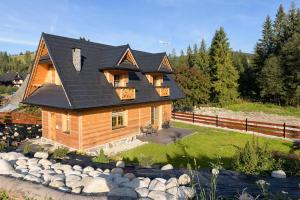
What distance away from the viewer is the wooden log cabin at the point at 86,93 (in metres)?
13.9

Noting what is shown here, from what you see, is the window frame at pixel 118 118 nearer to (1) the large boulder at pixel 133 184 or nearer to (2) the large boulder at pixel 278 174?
(1) the large boulder at pixel 133 184

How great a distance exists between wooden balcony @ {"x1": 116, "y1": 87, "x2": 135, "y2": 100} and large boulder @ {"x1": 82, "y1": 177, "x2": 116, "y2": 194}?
9.94 metres

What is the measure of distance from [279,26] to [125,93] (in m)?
45.3

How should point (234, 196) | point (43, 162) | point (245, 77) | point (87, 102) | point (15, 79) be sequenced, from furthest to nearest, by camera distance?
1. point (15, 79)
2. point (245, 77)
3. point (87, 102)
4. point (43, 162)
5. point (234, 196)

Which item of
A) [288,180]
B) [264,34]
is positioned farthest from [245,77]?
[288,180]

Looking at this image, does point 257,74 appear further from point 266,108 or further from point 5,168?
point 5,168

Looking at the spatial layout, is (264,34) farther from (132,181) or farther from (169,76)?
(132,181)

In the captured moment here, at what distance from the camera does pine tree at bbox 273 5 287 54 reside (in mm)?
47344

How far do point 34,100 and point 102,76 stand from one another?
14.8 ft

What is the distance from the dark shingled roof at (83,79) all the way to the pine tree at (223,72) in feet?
82.7

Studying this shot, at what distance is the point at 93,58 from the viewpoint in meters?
16.7

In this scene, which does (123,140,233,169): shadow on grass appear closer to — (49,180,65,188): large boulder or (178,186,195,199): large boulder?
(49,180,65,188): large boulder

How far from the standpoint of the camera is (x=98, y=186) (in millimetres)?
5883

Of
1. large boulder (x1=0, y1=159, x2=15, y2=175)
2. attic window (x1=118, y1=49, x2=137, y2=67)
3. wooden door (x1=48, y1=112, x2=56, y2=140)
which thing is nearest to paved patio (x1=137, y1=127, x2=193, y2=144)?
attic window (x1=118, y1=49, x2=137, y2=67)
